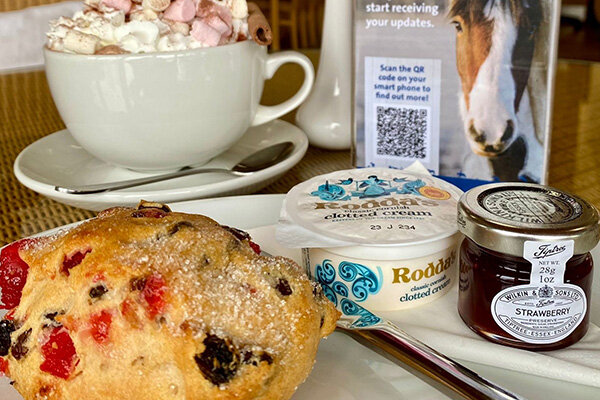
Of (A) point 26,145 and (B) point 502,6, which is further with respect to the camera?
(A) point 26,145

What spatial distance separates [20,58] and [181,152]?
1.80m

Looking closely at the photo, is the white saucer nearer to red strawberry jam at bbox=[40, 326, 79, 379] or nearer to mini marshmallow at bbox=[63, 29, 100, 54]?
mini marshmallow at bbox=[63, 29, 100, 54]

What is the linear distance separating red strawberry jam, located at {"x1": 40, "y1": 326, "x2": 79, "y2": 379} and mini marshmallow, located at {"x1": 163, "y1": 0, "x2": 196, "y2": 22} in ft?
1.63

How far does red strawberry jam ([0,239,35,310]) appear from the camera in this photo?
508mm

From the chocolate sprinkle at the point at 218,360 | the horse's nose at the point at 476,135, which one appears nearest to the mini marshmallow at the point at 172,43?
the horse's nose at the point at 476,135

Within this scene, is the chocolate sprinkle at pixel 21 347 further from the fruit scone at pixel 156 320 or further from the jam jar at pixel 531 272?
the jam jar at pixel 531 272

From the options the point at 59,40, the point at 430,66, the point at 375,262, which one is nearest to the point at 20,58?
the point at 59,40

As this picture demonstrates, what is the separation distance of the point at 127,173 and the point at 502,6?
56cm

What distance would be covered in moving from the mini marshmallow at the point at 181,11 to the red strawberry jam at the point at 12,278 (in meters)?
0.42

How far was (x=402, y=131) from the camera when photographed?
0.83 meters

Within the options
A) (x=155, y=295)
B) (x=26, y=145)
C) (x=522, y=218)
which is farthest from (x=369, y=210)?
(x=26, y=145)

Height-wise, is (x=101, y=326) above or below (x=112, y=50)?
below

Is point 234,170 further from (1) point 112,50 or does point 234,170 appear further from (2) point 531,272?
(2) point 531,272

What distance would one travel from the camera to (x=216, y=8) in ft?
Result: 2.81
